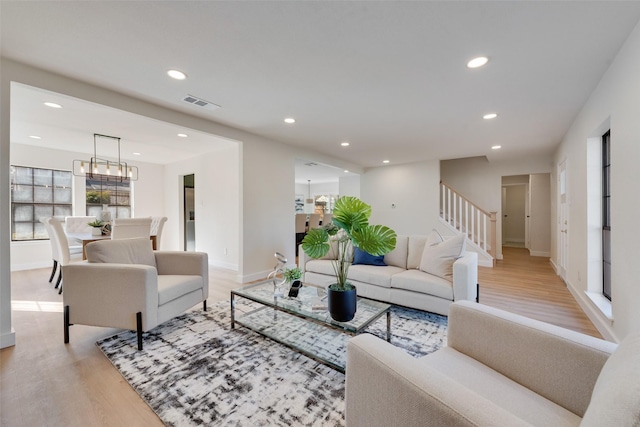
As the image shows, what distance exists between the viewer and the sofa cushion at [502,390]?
2.95ft

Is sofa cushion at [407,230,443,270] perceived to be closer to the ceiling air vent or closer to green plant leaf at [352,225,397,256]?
green plant leaf at [352,225,397,256]

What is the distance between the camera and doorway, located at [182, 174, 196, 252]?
21.3ft

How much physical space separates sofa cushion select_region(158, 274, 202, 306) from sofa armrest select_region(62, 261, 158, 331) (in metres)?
0.10

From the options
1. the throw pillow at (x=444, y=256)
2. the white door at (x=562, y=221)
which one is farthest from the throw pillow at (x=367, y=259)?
the white door at (x=562, y=221)

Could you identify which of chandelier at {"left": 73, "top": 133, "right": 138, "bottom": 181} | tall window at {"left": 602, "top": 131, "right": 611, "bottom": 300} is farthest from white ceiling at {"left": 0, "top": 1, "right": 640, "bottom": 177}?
chandelier at {"left": 73, "top": 133, "right": 138, "bottom": 181}

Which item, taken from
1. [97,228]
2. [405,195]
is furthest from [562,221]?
[97,228]

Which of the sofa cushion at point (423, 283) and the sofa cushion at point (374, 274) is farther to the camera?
the sofa cushion at point (374, 274)

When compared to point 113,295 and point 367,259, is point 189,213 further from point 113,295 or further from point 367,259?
point 367,259

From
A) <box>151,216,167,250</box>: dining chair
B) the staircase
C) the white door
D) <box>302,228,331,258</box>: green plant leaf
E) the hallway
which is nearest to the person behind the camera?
<box>302,228,331,258</box>: green plant leaf

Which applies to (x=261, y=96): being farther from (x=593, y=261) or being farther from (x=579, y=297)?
(x=579, y=297)

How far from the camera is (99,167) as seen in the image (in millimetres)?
5809

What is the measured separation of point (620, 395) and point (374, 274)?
240cm

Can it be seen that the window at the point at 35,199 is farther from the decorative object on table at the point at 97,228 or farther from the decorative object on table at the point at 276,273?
the decorative object on table at the point at 276,273

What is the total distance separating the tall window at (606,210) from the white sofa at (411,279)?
135cm
